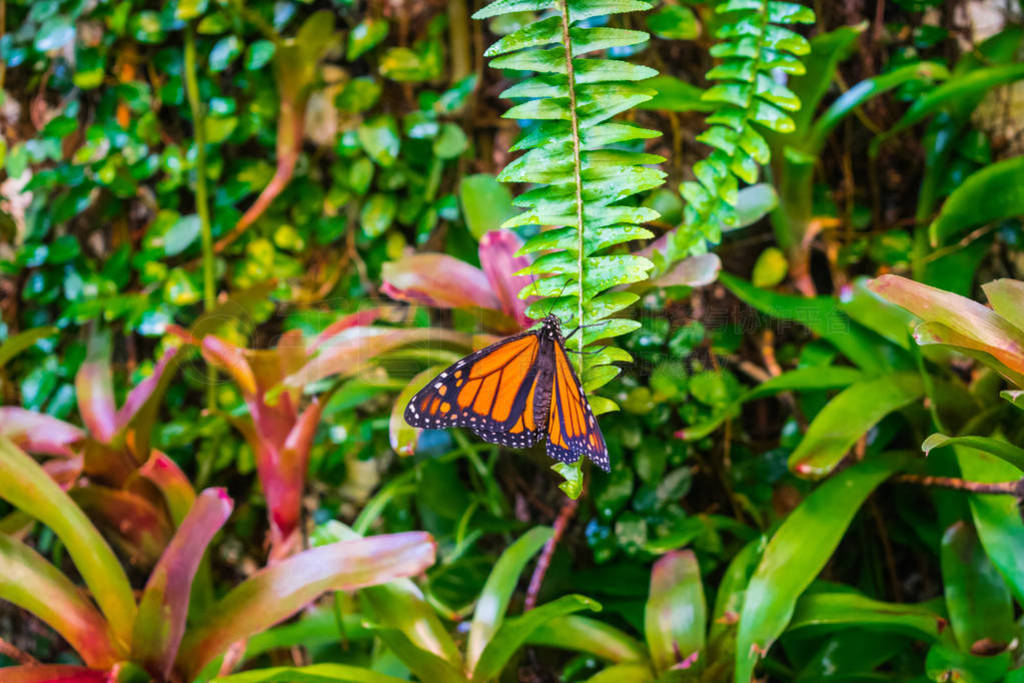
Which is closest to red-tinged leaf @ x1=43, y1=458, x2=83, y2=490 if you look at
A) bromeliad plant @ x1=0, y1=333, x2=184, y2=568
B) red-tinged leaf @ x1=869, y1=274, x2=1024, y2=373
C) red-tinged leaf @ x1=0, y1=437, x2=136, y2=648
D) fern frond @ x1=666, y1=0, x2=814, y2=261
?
bromeliad plant @ x1=0, y1=333, x2=184, y2=568

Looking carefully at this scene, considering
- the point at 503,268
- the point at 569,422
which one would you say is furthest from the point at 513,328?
the point at 569,422

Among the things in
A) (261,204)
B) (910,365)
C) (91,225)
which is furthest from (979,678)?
(91,225)

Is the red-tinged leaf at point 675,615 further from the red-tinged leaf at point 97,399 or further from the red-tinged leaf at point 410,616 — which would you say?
the red-tinged leaf at point 97,399

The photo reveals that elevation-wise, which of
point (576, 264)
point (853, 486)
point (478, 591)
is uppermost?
point (576, 264)

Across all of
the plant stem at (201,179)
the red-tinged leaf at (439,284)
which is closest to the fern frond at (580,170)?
the red-tinged leaf at (439,284)

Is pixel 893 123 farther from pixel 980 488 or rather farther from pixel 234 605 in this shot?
pixel 234 605

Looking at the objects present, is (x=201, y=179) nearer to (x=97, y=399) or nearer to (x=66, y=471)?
(x=97, y=399)
